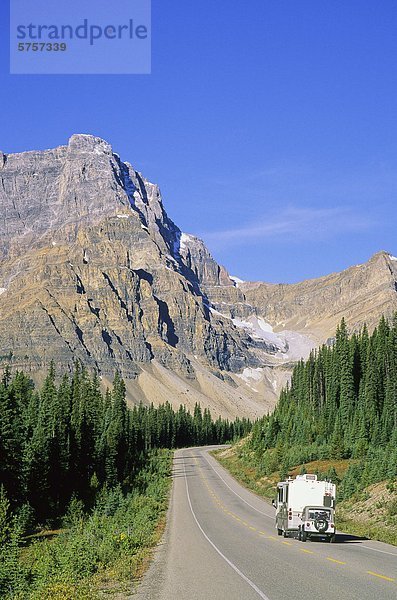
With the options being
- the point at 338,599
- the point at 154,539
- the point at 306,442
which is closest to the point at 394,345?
the point at 306,442

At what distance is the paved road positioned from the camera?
682 inches

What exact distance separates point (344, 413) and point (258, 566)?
7133 cm

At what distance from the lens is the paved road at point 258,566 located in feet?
56.9

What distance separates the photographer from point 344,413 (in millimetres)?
91438

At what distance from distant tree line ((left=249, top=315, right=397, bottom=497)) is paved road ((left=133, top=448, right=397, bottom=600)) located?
21991 millimetres

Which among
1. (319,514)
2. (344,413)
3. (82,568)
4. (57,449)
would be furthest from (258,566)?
(344,413)

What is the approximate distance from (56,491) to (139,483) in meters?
23.5

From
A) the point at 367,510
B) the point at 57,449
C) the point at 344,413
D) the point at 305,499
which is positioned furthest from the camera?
the point at 344,413

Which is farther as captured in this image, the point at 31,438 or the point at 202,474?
the point at 202,474

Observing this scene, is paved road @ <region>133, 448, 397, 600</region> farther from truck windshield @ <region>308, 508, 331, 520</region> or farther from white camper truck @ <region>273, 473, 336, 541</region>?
truck windshield @ <region>308, 508, 331, 520</region>

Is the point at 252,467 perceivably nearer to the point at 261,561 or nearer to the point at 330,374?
the point at 330,374

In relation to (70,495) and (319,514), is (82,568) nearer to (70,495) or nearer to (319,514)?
(319,514)

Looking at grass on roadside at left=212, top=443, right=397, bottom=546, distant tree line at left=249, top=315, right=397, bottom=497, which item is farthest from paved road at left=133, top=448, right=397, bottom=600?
distant tree line at left=249, top=315, right=397, bottom=497

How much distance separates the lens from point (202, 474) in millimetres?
95750
